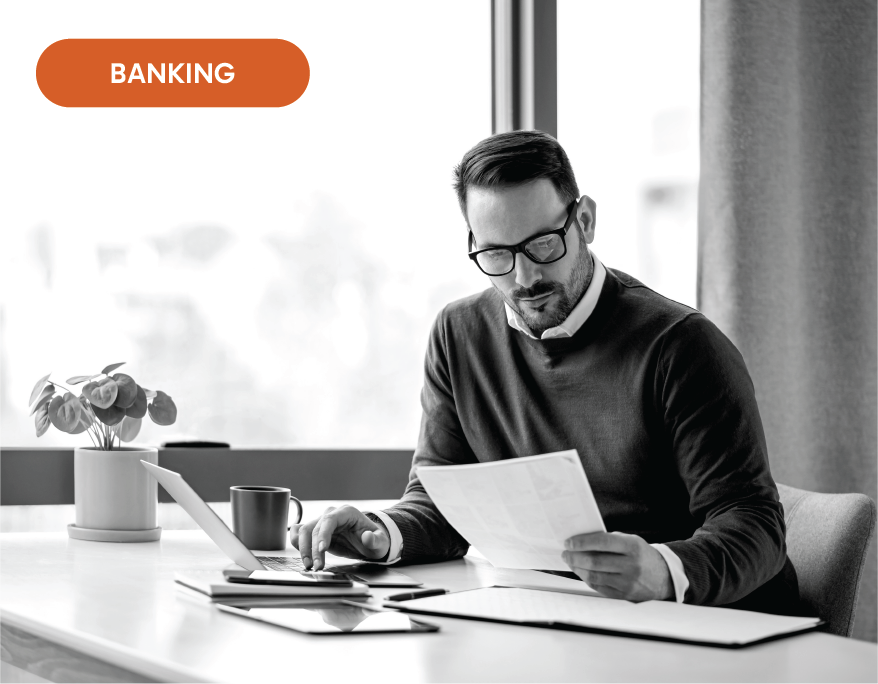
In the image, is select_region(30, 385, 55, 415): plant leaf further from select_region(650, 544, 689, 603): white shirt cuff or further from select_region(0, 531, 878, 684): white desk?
select_region(650, 544, 689, 603): white shirt cuff

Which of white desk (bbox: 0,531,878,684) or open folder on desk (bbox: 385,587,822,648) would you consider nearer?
white desk (bbox: 0,531,878,684)

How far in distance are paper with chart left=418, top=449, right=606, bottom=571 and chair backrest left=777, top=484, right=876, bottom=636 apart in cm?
52

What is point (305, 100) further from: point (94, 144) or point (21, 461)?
point (21, 461)

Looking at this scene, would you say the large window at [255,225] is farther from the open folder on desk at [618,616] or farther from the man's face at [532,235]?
the open folder on desk at [618,616]

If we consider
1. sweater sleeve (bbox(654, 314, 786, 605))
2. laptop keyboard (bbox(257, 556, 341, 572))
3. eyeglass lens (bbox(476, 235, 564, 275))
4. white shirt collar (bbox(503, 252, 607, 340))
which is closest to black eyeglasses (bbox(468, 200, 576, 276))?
eyeglass lens (bbox(476, 235, 564, 275))

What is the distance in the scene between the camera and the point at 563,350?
1.65 metres

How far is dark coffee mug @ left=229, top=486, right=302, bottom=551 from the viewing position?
5.31 feet

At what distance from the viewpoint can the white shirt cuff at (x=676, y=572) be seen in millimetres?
1158

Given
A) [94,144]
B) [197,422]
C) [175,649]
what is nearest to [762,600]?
[175,649]

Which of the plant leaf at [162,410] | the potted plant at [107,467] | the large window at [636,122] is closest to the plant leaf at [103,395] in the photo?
the potted plant at [107,467]

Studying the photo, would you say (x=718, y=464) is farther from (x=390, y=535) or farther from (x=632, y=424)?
(x=390, y=535)

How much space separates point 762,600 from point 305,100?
4.80ft

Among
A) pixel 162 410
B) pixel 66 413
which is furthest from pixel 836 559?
pixel 66 413

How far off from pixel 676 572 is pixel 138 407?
95cm
